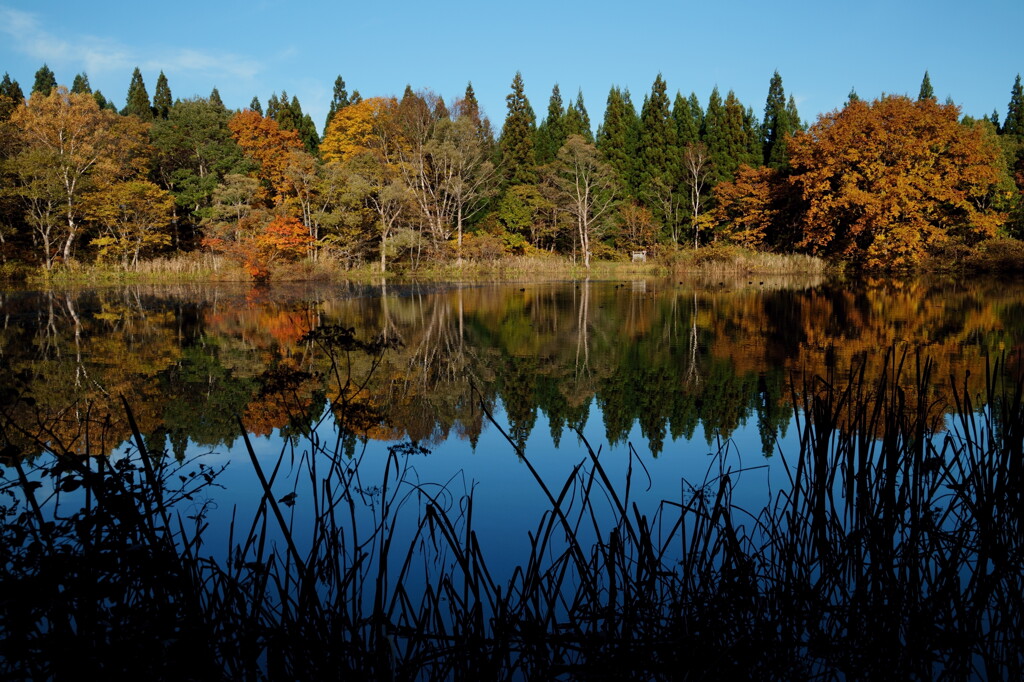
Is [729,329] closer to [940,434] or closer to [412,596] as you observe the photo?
[940,434]

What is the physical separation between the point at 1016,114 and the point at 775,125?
501 inches

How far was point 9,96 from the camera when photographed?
37906 mm

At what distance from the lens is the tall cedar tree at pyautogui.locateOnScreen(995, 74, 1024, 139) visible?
3684 cm

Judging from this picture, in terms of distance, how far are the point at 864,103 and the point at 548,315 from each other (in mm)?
20713

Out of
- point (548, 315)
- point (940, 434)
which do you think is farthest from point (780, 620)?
point (548, 315)

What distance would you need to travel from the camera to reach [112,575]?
2.49 meters

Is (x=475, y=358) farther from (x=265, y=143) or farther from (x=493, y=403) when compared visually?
(x=265, y=143)

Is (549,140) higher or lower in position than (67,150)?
higher

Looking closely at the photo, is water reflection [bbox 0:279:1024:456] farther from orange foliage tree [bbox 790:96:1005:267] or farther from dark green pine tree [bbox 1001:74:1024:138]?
dark green pine tree [bbox 1001:74:1024:138]

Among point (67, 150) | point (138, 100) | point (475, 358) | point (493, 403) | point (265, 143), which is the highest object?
point (138, 100)

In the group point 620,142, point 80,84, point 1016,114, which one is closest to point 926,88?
point 1016,114

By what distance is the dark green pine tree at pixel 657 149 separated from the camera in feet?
126

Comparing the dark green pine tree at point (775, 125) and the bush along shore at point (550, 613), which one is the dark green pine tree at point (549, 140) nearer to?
the dark green pine tree at point (775, 125)

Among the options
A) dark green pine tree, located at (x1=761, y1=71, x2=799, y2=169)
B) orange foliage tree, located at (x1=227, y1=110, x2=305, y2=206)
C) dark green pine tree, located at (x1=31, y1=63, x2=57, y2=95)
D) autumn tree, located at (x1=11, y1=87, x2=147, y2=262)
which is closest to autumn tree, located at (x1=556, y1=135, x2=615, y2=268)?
dark green pine tree, located at (x1=761, y1=71, x2=799, y2=169)
